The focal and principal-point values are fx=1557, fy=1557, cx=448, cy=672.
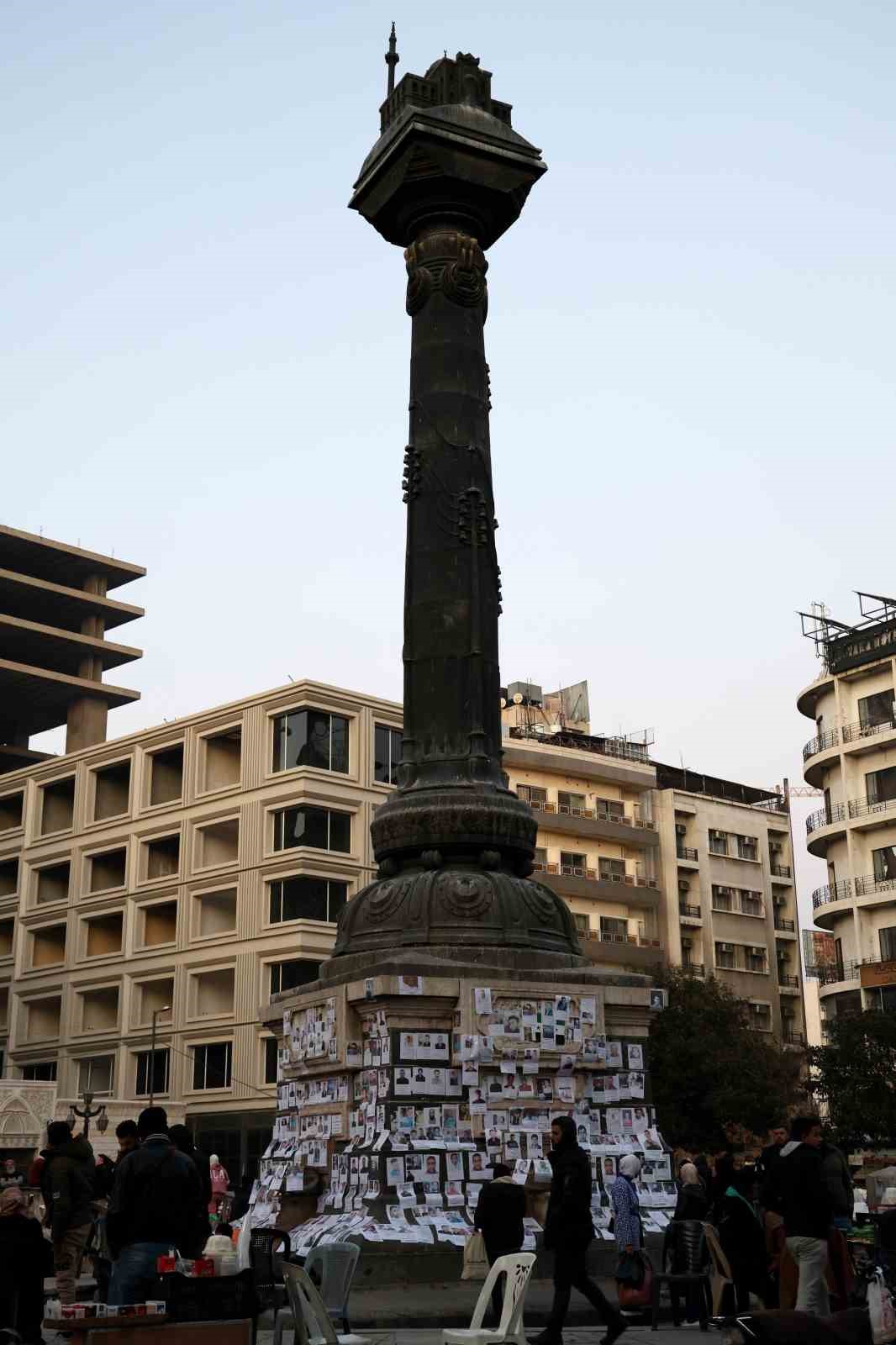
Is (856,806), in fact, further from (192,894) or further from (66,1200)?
(66,1200)

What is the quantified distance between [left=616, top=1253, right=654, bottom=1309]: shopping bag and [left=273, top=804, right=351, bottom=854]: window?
1732 inches

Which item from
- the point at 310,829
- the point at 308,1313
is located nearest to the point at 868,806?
the point at 310,829

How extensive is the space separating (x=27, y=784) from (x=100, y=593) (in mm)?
32110

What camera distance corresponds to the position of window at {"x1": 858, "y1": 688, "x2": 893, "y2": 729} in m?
63.8

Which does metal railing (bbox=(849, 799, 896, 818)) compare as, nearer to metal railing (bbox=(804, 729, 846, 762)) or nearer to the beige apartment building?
metal railing (bbox=(804, 729, 846, 762))

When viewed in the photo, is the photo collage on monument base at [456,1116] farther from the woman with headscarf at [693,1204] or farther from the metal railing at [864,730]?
the metal railing at [864,730]

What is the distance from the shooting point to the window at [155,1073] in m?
58.6

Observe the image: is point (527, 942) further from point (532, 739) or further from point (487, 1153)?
point (532, 739)

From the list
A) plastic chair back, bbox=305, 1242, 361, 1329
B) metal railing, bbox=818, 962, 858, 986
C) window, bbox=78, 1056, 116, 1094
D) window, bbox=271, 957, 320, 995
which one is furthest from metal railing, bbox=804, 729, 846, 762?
plastic chair back, bbox=305, 1242, 361, 1329

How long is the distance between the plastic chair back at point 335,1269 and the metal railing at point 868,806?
5451 cm

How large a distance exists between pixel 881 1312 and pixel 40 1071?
60.2 m

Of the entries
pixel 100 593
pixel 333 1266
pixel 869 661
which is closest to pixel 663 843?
pixel 869 661

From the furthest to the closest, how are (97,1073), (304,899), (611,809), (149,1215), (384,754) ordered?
(611,809)
(97,1073)
(384,754)
(304,899)
(149,1215)

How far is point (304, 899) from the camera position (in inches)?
2210
